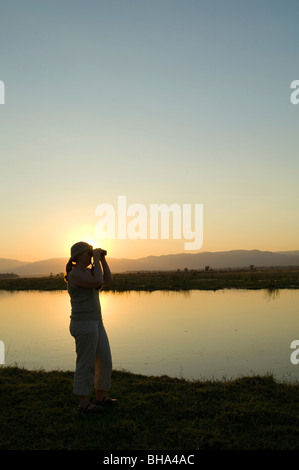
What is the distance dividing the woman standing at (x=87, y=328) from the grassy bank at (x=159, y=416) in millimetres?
303

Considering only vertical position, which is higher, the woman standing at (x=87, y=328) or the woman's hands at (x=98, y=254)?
the woman's hands at (x=98, y=254)

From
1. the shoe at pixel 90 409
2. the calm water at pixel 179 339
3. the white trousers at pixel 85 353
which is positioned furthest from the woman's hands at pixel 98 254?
the calm water at pixel 179 339

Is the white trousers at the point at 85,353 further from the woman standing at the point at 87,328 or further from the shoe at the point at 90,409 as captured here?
the shoe at the point at 90,409

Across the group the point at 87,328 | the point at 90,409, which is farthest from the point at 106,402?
the point at 87,328

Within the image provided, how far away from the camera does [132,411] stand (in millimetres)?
5219

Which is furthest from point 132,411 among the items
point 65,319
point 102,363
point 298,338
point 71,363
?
point 65,319

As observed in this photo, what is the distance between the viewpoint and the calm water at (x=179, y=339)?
25.9 ft

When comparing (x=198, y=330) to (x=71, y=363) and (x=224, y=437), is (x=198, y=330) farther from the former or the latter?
(x=224, y=437)

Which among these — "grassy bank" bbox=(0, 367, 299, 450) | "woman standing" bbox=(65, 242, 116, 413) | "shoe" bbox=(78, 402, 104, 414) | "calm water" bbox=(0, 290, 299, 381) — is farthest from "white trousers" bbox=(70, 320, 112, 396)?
"calm water" bbox=(0, 290, 299, 381)

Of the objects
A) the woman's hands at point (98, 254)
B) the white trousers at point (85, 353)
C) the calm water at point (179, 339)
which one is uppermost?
the woman's hands at point (98, 254)

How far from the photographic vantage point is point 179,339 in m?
10.5

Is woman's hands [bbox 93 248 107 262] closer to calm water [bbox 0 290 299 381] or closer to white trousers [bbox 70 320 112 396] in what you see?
white trousers [bbox 70 320 112 396]

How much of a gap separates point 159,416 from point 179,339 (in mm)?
5495

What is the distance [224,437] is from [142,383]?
7.00ft
